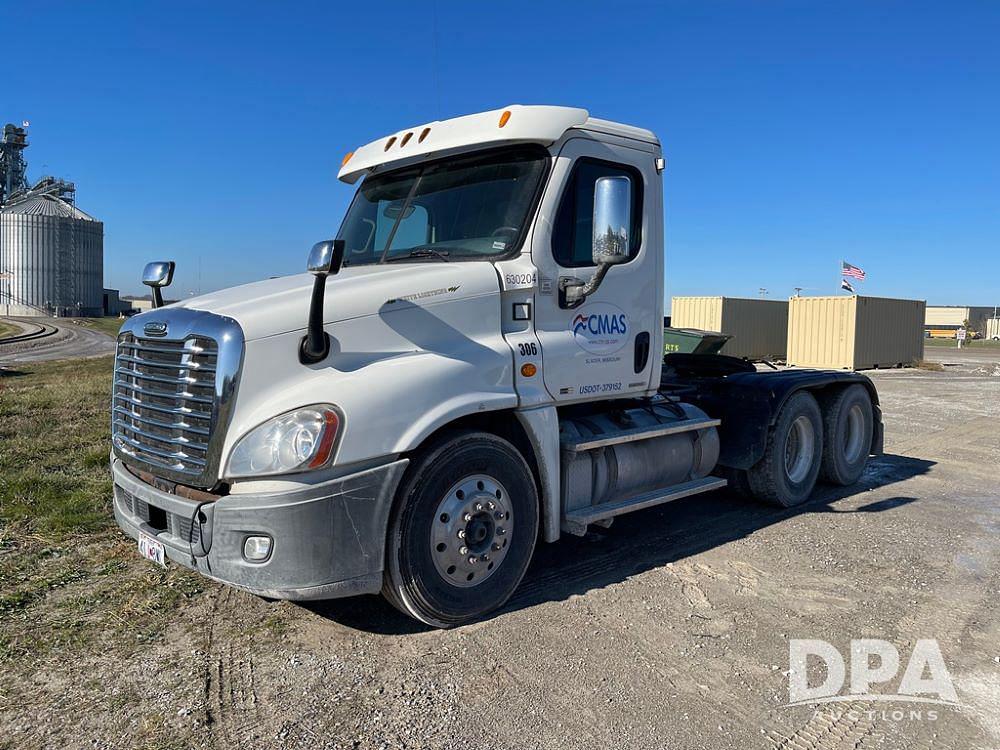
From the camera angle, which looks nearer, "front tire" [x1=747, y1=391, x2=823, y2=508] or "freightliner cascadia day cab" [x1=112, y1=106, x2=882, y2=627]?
"freightliner cascadia day cab" [x1=112, y1=106, x2=882, y2=627]

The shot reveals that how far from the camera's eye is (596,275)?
4.64 meters

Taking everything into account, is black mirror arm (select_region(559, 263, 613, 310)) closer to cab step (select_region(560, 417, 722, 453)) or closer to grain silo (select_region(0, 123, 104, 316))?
cab step (select_region(560, 417, 722, 453))

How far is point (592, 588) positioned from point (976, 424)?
433 inches

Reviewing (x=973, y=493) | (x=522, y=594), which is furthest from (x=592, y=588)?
(x=973, y=493)

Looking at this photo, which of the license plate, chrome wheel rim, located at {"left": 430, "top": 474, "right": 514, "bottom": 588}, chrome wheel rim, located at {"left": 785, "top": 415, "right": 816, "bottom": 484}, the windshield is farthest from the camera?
chrome wheel rim, located at {"left": 785, "top": 415, "right": 816, "bottom": 484}

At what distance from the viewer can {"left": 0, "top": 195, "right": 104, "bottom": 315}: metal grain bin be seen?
6188 centimetres

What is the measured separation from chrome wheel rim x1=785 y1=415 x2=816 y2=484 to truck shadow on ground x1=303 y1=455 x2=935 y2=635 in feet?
1.04

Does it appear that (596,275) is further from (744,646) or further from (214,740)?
(214,740)

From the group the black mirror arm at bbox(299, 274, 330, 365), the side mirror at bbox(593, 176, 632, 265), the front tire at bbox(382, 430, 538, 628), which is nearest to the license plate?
the front tire at bbox(382, 430, 538, 628)

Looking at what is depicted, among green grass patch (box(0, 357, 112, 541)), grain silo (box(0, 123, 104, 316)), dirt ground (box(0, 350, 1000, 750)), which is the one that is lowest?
dirt ground (box(0, 350, 1000, 750))

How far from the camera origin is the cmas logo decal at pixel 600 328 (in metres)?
4.81

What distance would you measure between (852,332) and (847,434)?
20.8 metres

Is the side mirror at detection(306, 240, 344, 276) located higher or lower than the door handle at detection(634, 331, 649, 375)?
higher

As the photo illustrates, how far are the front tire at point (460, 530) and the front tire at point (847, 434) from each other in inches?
174
